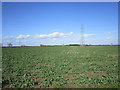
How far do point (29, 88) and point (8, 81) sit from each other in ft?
6.54

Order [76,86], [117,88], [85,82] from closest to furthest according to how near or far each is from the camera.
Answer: [117,88]
[76,86]
[85,82]

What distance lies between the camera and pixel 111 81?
7.27m

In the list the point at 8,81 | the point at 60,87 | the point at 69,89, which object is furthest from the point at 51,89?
the point at 8,81

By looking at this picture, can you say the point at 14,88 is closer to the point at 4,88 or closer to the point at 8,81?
the point at 4,88

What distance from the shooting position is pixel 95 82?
705 cm

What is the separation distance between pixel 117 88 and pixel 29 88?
14.6ft

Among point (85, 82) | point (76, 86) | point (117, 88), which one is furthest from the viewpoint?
point (85, 82)

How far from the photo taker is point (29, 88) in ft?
20.4

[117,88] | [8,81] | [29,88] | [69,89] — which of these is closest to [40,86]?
[29,88]

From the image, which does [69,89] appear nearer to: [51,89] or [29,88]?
[51,89]

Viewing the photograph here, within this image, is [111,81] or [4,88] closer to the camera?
[4,88]

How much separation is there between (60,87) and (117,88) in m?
2.85

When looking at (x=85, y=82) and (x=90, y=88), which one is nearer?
(x=90, y=88)

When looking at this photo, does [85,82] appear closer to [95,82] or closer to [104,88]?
[95,82]
